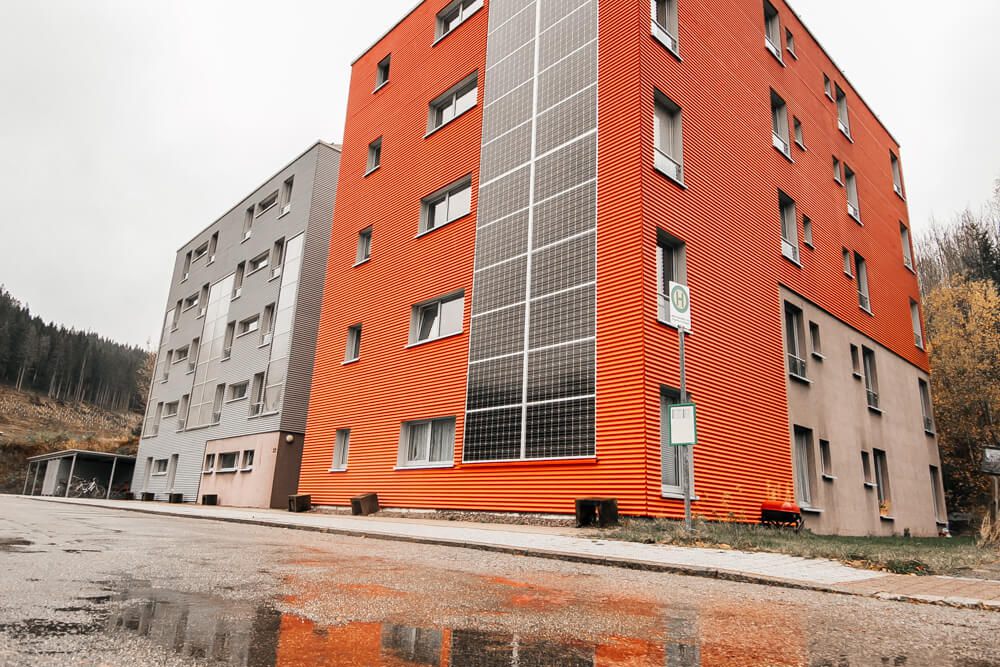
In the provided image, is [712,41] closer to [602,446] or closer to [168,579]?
[602,446]

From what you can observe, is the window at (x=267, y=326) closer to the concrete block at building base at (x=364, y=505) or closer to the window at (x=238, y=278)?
the window at (x=238, y=278)

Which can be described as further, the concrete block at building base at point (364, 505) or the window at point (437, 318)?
the window at point (437, 318)

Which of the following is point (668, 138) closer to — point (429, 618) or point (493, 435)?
point (493, 435)

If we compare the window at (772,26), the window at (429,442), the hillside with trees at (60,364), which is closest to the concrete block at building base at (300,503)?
the window at (429,442)

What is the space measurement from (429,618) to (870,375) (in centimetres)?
2273

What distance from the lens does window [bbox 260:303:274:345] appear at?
29.1 m

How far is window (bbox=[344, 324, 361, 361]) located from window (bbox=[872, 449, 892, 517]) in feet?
56.0

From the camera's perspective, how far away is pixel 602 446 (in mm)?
12695

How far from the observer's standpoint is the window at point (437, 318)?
695 inches

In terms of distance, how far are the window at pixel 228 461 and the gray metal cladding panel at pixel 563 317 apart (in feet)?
62.8

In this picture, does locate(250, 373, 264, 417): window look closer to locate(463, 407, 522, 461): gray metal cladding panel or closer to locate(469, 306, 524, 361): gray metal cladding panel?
locate(469, 306, 524, 361): gray metal cladding panel

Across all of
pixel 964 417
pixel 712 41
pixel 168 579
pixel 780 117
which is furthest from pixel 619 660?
pixel 964 417

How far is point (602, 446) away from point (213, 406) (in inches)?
986

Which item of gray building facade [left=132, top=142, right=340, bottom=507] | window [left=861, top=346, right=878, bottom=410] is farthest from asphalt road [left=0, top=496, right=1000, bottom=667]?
gray building facade [left=132, top=142, right=340, bottom=507]
